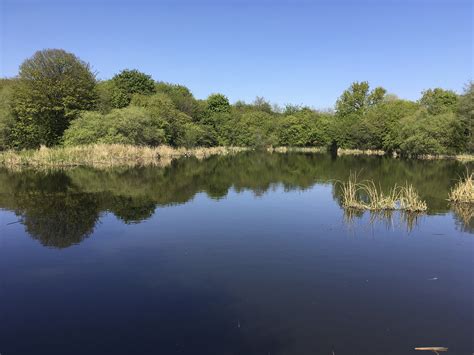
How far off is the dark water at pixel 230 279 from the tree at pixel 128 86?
46825 mm

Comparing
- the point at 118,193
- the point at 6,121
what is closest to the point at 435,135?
the point at 118,193

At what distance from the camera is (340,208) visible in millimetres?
18312

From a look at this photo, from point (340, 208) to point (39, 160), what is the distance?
99.4ft

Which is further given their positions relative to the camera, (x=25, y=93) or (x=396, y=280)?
(x=25, y=93)

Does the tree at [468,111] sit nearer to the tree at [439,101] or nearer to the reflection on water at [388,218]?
the tree at [439,101]

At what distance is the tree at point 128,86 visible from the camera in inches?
2462

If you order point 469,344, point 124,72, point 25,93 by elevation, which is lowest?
point 469,344

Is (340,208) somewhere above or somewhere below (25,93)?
below

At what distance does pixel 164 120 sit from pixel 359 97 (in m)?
67.6

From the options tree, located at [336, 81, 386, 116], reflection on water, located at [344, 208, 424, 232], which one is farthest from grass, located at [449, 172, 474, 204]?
tree, located at [336, 81, 386, 116]

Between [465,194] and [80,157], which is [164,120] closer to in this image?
[80,157]

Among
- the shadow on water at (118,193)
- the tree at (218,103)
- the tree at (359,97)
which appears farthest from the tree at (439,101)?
the tree at (218,103)

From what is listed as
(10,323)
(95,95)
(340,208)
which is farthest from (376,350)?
(95,95)

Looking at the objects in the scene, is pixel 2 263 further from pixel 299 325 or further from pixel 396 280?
pixel 396 280
